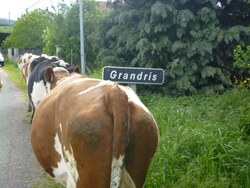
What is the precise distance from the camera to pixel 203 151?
4.38 m

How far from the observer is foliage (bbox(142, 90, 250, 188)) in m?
4.04

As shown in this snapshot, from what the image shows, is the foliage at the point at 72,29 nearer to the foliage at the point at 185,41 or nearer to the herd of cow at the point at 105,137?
the foliage at the point at 185,41

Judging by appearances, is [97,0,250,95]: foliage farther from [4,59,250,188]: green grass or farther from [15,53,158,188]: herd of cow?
[15,53,158,188]: herd of cow

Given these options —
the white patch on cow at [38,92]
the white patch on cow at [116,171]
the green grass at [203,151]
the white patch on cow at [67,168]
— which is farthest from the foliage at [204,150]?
the white patch on cow at [38,92]

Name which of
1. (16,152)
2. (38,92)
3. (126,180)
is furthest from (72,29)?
(126,180)

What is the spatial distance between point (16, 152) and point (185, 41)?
3883 millimetres

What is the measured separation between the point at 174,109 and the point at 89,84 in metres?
3.60

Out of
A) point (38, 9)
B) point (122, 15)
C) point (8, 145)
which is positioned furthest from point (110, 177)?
point (38, 9)

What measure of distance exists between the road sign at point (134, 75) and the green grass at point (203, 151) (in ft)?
2.81

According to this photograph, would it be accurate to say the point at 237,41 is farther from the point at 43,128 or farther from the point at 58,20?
the point at 58,20

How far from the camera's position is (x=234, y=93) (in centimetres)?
627

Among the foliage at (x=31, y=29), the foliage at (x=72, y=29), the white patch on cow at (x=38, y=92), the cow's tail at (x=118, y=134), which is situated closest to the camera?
the cow's tail at (x=118, y=134)

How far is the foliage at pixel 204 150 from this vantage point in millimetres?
4043

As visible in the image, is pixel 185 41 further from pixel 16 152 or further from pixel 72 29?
pixel 72 29
